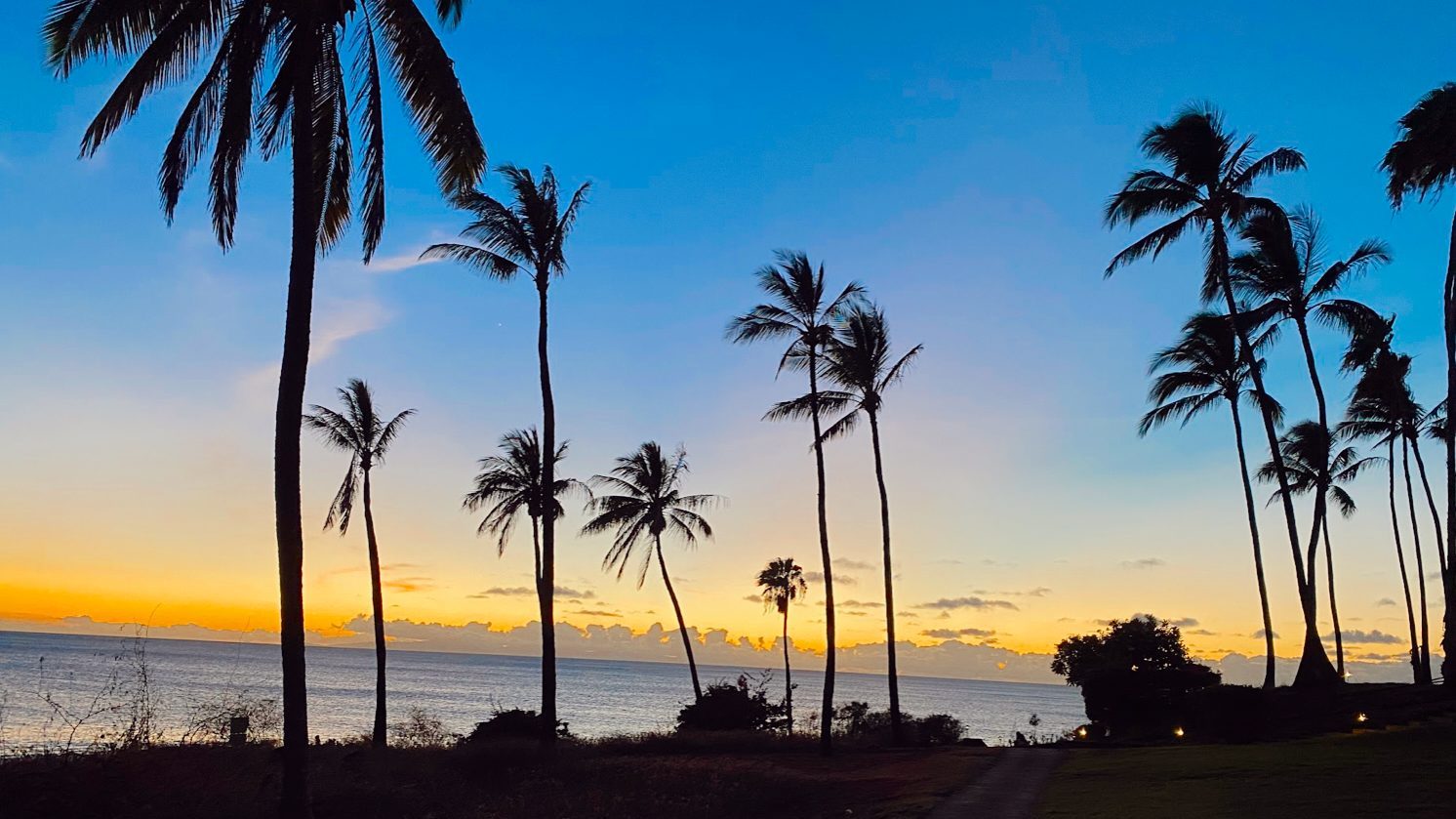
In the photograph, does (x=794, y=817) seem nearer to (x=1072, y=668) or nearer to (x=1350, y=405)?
(x=1072, y=668)

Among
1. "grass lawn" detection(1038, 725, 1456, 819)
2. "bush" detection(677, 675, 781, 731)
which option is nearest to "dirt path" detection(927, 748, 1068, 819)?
"grass lawn" detection(1038, 725, 1456, 819)

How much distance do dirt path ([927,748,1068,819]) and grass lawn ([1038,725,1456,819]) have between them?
1.09ft

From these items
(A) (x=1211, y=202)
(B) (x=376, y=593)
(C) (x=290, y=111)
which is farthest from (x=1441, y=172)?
(B) (x=376, y=593)

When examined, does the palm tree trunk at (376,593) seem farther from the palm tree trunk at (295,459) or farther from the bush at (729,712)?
the palm tree trunk at (295,459)

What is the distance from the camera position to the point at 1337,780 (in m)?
13.3

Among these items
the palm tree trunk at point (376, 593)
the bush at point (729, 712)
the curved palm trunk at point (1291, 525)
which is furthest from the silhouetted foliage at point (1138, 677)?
the palm tree trunk at point (376, 593)

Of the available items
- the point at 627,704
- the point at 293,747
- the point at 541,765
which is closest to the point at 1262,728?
the point at 541,765

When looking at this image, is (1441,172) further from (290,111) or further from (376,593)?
(376,593)

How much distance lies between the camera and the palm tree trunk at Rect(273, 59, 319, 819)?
36.6 feet

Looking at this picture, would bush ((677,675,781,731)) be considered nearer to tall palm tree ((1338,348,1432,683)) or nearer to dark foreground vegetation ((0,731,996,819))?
dark foreground vegetation ((0,731,996,819))

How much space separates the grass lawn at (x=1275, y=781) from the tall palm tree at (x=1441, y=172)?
4764 millimetres

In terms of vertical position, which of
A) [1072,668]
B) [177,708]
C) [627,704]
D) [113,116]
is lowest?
[627,704]

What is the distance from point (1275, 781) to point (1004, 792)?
3.93 metres

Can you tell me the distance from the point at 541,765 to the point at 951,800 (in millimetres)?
9716
